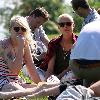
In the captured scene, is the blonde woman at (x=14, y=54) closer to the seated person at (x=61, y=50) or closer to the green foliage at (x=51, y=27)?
the seated person at (x=61, y=50)

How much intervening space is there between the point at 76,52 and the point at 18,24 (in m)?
2.45

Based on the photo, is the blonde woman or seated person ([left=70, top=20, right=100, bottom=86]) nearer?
seated person ([left=70, top=20, right=100, bottom=86])

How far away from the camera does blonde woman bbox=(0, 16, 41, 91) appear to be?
7117mm

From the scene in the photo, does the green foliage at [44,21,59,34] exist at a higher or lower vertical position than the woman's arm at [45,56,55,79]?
lower

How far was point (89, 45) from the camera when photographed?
476 centimetres

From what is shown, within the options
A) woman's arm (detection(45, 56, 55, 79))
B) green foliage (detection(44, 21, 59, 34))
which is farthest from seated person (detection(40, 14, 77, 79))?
green foliage (detection(44, 21, 59, 34))

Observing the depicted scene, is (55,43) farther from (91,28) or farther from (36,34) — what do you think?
(91,28)

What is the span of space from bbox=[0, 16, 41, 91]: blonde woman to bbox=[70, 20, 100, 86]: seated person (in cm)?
A: 219

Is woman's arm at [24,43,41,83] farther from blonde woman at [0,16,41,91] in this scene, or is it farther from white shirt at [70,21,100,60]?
white shirt at [70,21,100,60]

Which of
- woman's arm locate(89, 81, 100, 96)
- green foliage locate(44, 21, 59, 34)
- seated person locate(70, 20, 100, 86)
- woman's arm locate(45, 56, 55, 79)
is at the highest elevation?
seated person locate(70, 20, 100, 86)

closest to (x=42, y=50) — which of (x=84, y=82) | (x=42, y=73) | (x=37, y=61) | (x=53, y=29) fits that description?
(x=37, y=61)

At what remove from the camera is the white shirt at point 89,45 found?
4734 mm

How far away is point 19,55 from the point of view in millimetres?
7176

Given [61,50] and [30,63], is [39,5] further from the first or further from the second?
[30,63]
